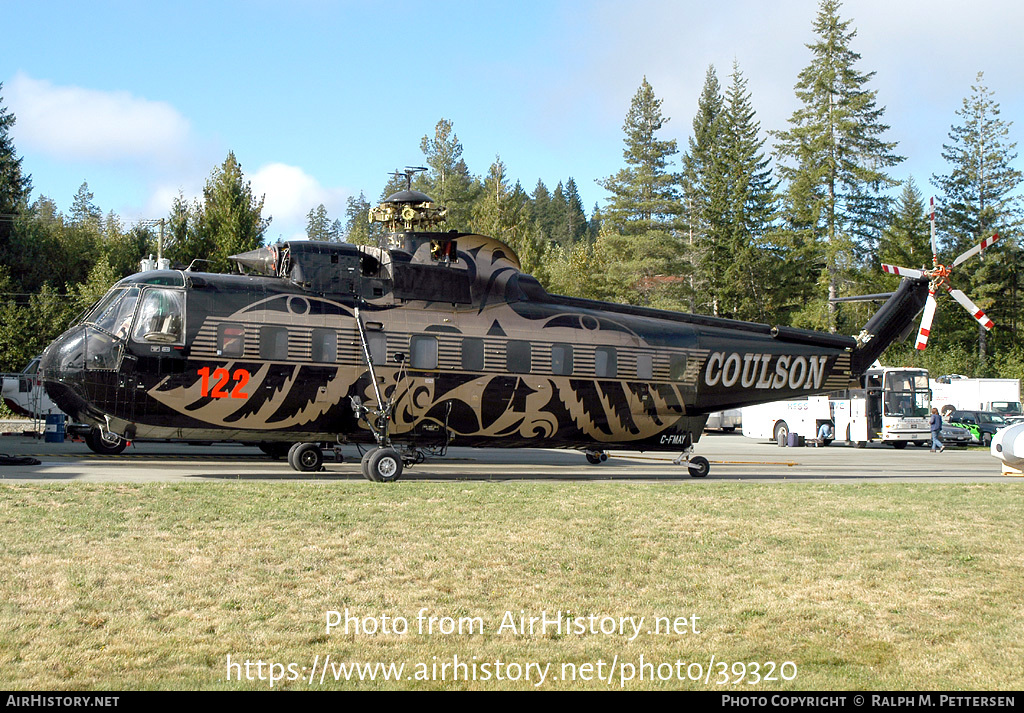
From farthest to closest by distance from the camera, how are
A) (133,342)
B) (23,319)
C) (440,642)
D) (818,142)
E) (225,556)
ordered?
(818,142) → (23,319) → (133,342) → (225,556) → (440,642)

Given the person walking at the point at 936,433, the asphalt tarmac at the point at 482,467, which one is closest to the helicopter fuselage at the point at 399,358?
the asphalt tarmac at the point at 482,467

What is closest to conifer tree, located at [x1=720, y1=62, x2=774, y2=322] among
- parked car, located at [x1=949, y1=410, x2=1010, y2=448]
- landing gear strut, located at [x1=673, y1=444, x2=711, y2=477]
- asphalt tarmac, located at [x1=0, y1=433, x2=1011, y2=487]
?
parked car, located at [x1=949, y1=410, x2=1010, y2=448]

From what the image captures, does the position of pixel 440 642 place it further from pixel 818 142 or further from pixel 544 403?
pixel 818 142

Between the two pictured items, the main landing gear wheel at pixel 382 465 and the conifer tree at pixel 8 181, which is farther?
the conifer tree at pixel 8 181

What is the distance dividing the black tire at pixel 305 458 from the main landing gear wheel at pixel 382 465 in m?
2.08

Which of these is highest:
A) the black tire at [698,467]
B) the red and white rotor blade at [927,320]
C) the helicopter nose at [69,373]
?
the red and white rotor blade at [927,320]

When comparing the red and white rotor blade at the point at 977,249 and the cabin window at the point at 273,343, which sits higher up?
the red and white rotor blade at the point at 977,249

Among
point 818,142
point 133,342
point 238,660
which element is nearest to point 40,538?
point 238,660

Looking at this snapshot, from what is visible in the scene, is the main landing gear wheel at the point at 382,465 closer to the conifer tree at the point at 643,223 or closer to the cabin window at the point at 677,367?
the cabin window at the point at 677,367

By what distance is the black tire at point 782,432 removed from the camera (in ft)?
140

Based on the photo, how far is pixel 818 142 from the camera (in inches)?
2499

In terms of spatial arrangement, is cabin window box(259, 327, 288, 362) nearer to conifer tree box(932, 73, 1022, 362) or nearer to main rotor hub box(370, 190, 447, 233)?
main rotor hub box(370, 190, 447, 233)

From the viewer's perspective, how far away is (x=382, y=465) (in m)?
17.2

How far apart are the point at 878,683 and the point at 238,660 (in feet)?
16.7
